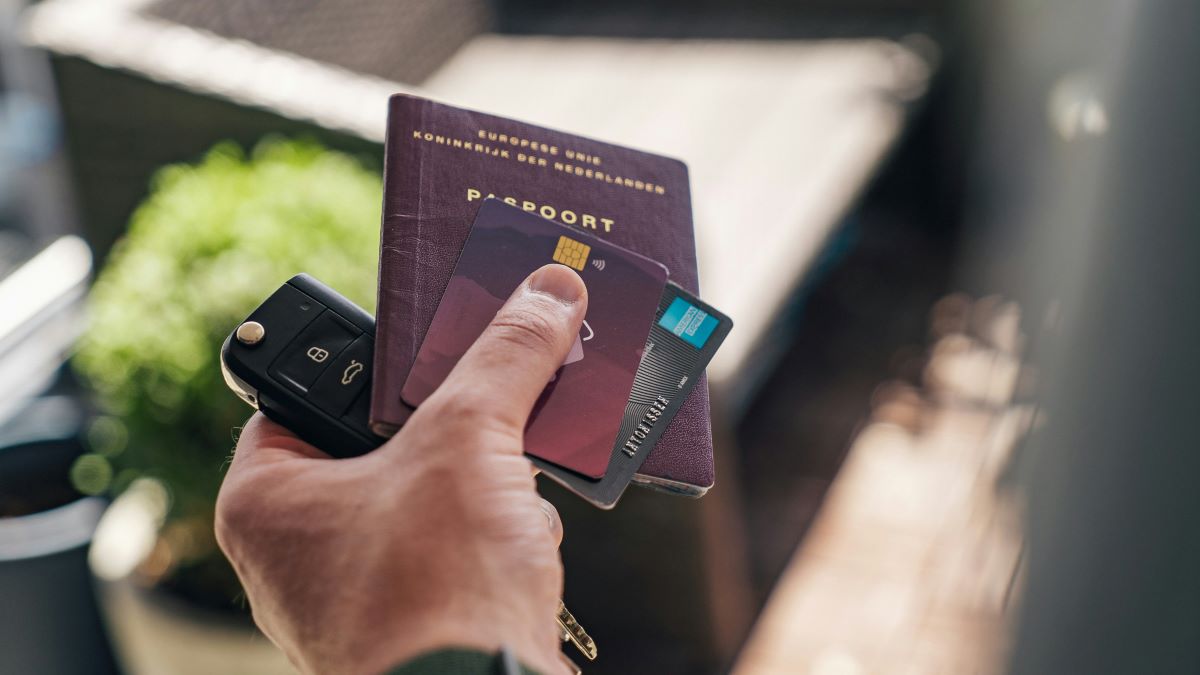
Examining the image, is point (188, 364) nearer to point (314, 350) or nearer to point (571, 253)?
point (314, 350)

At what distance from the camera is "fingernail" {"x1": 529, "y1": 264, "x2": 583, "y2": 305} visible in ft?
2.35

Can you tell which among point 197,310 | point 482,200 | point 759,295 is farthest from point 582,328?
point 759,295

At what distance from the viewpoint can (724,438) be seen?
1850 millimetres

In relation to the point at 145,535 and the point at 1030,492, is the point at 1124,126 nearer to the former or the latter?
the point at 1030,492

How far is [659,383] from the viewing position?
2.51 ft

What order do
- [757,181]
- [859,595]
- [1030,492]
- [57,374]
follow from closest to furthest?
1. [1030,492]
2. [859,595]
3. [57,374]
4. [757,181]

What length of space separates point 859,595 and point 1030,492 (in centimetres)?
77

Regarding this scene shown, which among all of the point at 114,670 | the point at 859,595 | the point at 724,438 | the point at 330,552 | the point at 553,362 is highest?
the point at 553,362

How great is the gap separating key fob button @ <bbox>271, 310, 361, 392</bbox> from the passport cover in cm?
9

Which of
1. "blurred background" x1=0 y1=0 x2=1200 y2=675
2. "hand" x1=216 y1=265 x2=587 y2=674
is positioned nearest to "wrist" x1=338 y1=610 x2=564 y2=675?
"hand" x1=216 y1=265 x2=587 y2=674

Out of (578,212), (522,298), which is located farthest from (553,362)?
(578,212)

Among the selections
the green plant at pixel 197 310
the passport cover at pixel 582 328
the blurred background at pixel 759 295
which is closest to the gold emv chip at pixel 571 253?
the passport cover at pixel 582 328

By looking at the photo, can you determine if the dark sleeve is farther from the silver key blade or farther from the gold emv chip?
the gold emv chip

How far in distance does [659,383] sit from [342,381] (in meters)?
0.23
